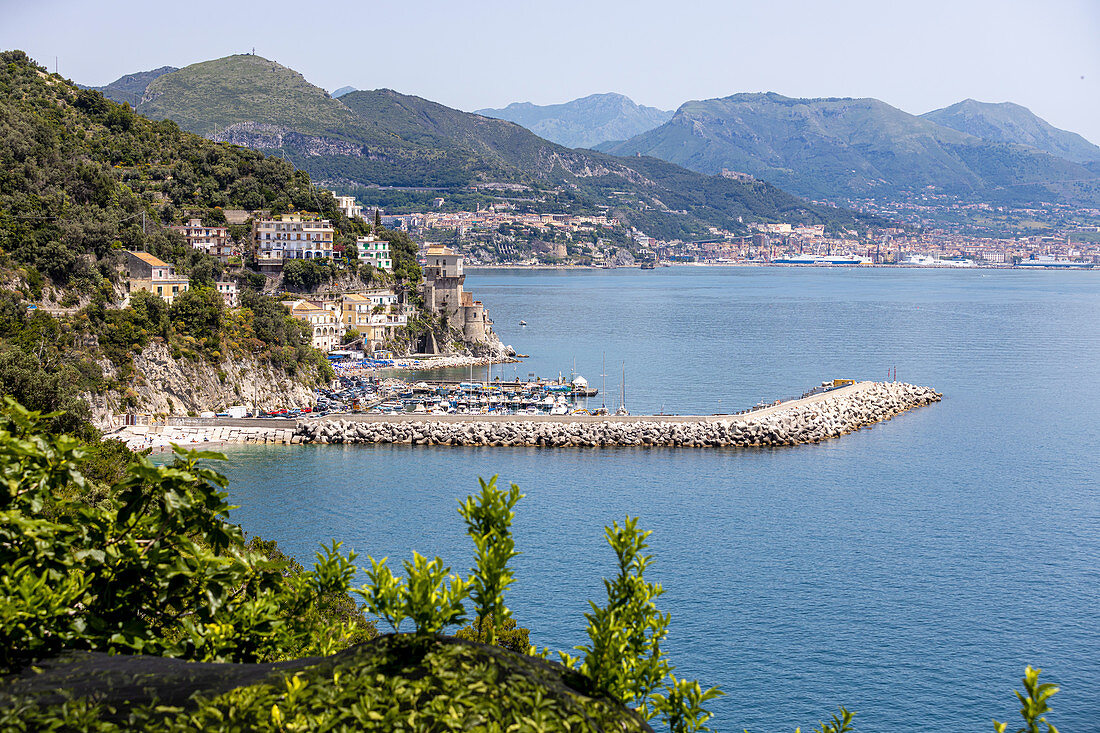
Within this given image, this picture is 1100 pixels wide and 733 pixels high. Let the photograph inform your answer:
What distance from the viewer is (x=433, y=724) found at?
142 inches

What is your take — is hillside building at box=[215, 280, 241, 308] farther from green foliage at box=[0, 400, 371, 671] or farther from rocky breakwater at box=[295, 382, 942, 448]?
green foliage at box=[0, 400, 371, 671]

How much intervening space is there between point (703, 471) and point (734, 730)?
49.6 feet

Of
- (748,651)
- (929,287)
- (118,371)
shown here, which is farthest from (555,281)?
(748,651)

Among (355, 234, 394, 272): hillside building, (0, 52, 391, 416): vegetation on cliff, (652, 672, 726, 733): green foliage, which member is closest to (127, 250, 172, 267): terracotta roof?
(0, 52, 391, 416): vegetation on cliff

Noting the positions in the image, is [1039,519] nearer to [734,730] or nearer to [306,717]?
[734,730]

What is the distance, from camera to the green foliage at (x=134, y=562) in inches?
178

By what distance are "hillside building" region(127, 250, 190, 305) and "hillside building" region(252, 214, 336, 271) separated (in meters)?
10.5

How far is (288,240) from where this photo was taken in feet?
155

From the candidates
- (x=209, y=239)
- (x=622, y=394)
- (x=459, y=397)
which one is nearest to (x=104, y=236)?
(x=209, y=239)

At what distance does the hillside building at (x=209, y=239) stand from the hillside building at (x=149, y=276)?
807 cm

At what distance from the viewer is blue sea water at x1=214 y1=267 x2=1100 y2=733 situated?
14922 mm

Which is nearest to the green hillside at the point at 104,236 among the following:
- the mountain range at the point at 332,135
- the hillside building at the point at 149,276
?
→ the hillside building at the point at 149,276

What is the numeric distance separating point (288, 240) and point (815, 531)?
32062 millimetres

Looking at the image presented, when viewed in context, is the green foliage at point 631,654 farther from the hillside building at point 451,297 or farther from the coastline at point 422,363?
the hillside building at point 451,297
